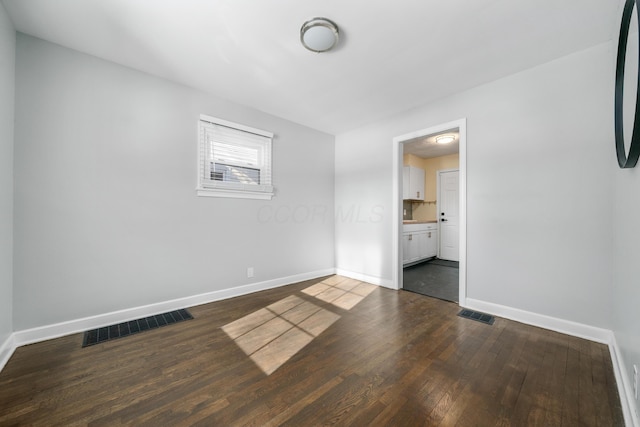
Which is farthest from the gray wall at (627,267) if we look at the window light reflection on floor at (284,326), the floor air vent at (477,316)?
the window light reflection on floor at (284,326)

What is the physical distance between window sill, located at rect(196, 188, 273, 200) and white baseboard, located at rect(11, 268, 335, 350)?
1.19 meters

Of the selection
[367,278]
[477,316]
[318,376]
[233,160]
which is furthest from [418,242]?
[318,376]

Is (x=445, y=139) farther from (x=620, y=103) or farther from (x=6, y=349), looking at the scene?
(x=6, y=349)

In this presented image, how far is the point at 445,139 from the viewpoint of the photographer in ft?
15.5

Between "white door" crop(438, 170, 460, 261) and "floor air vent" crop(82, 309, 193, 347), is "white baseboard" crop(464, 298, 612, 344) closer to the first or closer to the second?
→ "floor air vent" crop(82, 309, 193, 347)

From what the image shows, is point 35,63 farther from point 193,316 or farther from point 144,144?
point 193,316

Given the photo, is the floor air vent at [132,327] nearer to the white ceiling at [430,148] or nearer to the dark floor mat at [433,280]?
the dark floor mat at [433,280]

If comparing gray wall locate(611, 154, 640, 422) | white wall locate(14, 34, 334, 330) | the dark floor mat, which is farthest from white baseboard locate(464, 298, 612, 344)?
white wall locate(14, 34, 334, 330)

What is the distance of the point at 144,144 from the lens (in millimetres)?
2570

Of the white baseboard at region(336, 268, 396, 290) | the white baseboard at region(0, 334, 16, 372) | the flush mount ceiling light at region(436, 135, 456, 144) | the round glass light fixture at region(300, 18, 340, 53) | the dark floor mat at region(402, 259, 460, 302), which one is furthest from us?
the flush mount ceiling light at region(436, 135, 456, 144)

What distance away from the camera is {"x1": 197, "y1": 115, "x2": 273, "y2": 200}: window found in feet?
9.73

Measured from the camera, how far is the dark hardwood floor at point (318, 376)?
133 centimetres

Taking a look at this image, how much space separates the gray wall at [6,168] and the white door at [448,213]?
6.85 meters

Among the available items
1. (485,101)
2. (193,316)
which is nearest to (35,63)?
(193,316)
